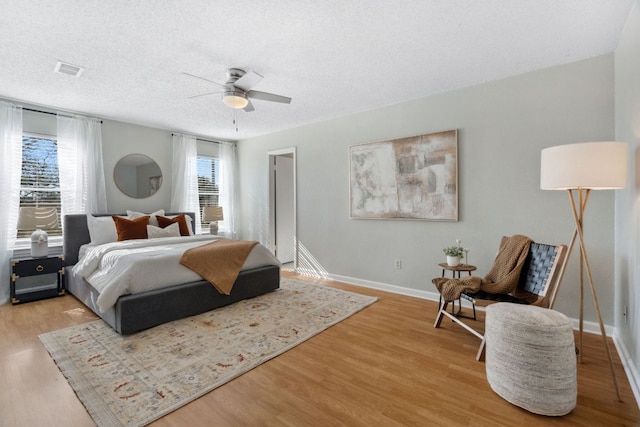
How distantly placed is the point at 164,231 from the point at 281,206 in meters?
2.25

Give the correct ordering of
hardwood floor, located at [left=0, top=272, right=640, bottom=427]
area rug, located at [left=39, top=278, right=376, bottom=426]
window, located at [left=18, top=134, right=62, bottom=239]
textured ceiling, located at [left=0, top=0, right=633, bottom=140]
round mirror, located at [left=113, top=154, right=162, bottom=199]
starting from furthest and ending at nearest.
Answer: round mirror, located at [left=113, top=154, right=162, bottom=199] < window, located at [left=18, top=134, right=62, bottom=239] < textured ceiling, located at [left=0, top=0, right=633, bottom=140] < area rug, located at [left=39, top=278, right=376, bottom=426] < hardwood floor, located at [left=0, top=272, right=640, bottom=427]

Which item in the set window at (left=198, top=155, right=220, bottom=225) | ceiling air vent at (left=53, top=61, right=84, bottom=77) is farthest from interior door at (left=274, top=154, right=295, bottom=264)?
ceiling air vent at (left=53, top=61, right=84, bottom=77)

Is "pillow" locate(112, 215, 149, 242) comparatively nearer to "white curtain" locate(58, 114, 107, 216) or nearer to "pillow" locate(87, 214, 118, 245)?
"pillow" locate(87, 214, 118, 245)

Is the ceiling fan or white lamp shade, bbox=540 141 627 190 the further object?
the ceiling fan

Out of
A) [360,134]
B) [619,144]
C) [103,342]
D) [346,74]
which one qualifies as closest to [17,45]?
[103,342]

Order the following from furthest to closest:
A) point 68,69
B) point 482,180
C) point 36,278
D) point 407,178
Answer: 1. point 36,278
2. point 407,178
3. point 482,180
4. point 68,69

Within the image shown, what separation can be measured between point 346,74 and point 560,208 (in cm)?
249

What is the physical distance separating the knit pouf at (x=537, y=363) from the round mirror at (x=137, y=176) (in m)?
5.36

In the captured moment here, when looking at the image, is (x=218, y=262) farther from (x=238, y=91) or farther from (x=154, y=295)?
(x=238, y=91)

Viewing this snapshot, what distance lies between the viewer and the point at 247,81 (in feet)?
9.20

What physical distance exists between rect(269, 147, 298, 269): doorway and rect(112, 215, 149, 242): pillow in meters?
2.23

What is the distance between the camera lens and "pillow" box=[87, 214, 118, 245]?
4113mm

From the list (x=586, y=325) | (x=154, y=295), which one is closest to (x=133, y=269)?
(x=154, y=295)

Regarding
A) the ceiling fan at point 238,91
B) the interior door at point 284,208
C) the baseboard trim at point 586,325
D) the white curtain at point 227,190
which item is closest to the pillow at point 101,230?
the white curtain at point 227,190
